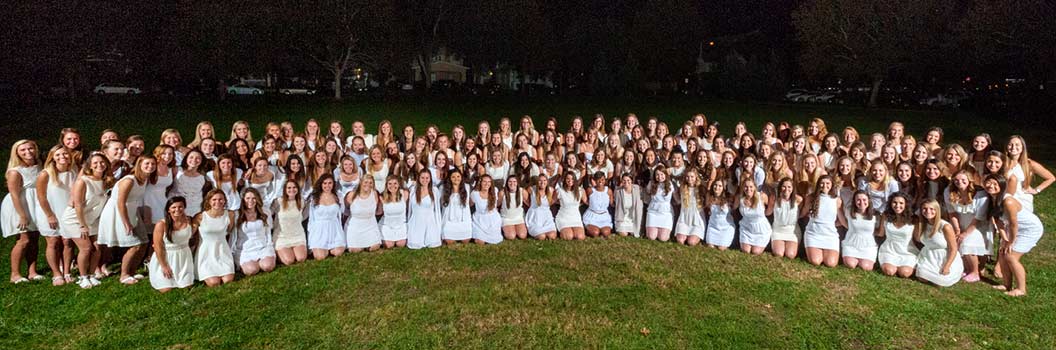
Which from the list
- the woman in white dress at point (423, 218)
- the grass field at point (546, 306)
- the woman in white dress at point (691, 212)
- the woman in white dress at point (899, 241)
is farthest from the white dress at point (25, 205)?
the woman in white dress at point (899, 241)

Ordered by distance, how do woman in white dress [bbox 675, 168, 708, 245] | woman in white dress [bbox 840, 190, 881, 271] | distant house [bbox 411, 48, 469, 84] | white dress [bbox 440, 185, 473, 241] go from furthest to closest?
distant house [bbox 411, 48, 469, 84]
woman in white dress [bbox 675, 168, 708, 245]
white dress [bbox 440, 185, 473, 241]
woman in white dress [bbox 840, 190, 881, 271]

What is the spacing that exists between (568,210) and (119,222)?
5267 millimetres

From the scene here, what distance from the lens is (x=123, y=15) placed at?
30.4 meters

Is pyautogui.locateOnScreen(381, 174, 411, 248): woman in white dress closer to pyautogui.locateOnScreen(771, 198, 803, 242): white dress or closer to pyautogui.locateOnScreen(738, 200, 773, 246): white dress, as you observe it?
pyautogui.locateOnScreen(738, 200, 773, 246): white dress

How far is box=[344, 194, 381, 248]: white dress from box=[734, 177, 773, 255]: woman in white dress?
461cm

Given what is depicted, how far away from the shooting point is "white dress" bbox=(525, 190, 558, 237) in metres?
8.93

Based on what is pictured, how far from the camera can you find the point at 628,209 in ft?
30.3

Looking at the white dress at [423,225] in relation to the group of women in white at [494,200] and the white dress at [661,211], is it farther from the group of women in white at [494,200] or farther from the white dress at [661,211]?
the white dress at [661,211]

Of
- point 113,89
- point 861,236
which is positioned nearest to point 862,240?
point 861,236

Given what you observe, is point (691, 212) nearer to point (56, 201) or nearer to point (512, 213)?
point (512, 213)

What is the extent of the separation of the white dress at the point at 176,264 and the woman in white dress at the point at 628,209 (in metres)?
5.31

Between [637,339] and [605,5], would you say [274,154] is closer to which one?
[637,339]

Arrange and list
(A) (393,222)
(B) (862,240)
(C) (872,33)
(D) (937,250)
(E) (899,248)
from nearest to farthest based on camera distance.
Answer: (D) (937,250)
(E) (899,248)
(B) (862,240)
(A) (393,222)
(C) (872,33)

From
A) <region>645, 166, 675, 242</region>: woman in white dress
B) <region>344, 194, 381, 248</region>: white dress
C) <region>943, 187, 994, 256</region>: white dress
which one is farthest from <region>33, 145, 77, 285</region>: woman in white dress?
<region>943, 187, 994, 256</region>: white dress
